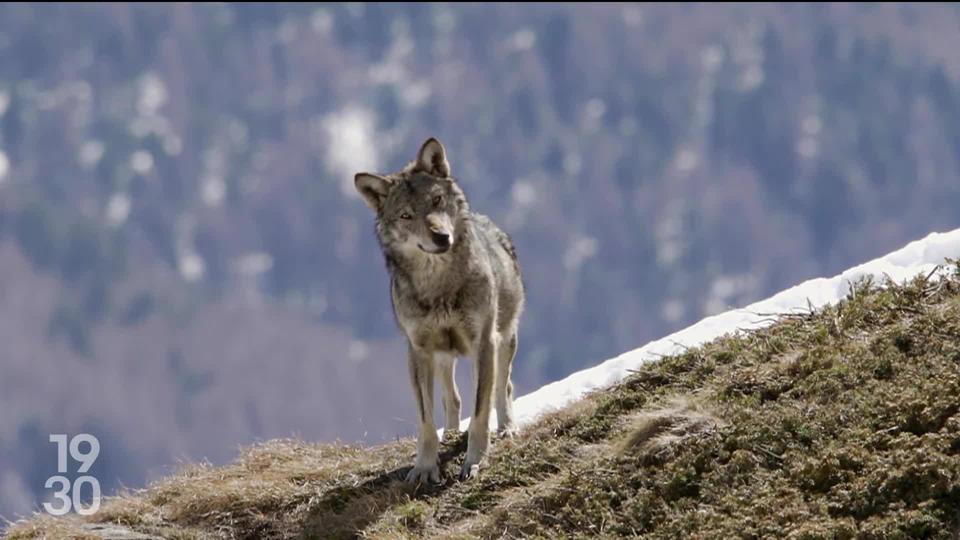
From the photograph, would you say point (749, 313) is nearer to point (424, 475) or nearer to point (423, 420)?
point (423, 420)

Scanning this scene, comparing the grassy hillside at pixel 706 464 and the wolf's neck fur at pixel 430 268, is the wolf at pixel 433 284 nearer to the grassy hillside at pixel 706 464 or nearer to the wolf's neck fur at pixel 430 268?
the wolf's neck fur at pixel 430 268

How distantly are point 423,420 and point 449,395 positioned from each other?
205 centimetres

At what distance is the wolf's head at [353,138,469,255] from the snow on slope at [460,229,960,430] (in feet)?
11.5

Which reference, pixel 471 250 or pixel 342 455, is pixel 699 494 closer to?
pixel 471 250

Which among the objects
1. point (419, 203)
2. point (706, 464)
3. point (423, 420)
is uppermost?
point (419, 203)

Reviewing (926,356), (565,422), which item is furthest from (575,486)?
(926,356)

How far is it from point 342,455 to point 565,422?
301 cm

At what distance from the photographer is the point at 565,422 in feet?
48.3

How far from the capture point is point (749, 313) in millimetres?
17797

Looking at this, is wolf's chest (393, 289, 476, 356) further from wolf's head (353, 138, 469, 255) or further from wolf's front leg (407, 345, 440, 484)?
wolf's head (353, 138, 469, 255)

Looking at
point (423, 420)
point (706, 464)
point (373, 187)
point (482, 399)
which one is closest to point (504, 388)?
point (482, 399)

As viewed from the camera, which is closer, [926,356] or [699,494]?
[699,494]

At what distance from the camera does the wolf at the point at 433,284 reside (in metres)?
14.7

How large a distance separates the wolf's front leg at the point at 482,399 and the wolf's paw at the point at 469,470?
0.03m
